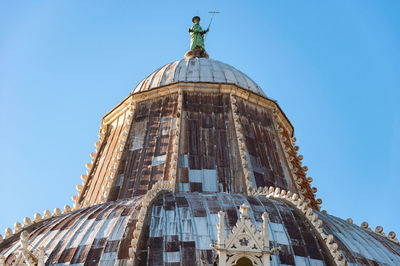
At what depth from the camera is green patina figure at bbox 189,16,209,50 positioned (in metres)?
50.5

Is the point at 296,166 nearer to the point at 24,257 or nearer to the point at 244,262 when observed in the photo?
the point at 244,262

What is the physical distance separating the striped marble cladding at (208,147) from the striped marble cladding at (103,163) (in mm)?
4650

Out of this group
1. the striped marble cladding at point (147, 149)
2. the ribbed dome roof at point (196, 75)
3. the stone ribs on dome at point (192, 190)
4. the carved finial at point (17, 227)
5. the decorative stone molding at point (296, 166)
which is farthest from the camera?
the ribbed dome roof at point (196, 75)

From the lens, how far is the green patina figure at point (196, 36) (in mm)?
50537

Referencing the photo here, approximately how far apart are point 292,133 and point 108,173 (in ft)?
45.5

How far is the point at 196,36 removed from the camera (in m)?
51.5

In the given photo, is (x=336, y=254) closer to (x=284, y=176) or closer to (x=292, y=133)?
(x=284, y=176)

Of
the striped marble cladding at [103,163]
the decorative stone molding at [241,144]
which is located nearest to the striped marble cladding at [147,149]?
the striped marble cladding at [103,163]

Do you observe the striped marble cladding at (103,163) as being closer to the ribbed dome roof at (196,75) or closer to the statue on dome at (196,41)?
the ribbed dome roof at (196,75)

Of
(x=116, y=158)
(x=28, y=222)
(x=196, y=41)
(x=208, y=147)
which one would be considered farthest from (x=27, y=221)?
(x=196, y=41)

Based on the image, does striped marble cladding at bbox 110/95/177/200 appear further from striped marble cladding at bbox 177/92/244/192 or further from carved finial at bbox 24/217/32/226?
carved finial at bbox 24/217/32/226

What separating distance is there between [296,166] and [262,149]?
2726 mm

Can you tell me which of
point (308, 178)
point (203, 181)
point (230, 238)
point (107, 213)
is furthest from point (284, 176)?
point (230, 238)

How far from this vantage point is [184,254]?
90.5 feet
